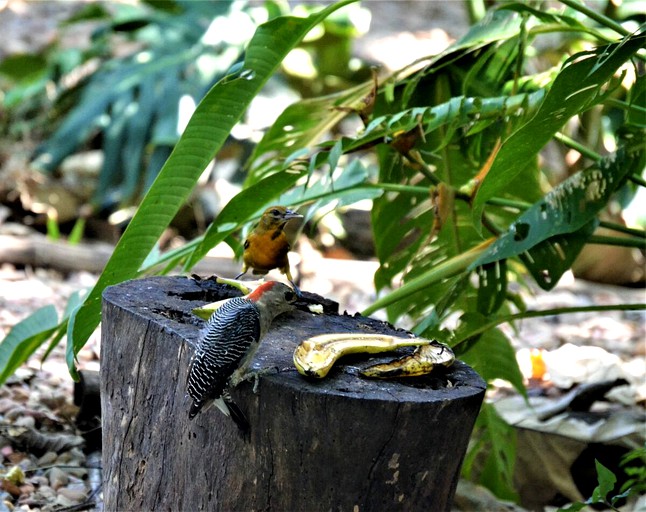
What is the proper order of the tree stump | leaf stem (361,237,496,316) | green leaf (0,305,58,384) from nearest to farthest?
the tree stump → leaf stem (361,237,496,316) → green leaf (0,305,58,384)

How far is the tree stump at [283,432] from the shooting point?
1678 millimetres

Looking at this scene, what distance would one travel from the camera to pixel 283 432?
1.71m

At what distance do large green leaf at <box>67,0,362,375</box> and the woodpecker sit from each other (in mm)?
572

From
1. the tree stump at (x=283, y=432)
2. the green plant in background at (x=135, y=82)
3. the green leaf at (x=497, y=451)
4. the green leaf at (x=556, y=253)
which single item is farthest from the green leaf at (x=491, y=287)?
the green plant in background at (x=135, y=82)

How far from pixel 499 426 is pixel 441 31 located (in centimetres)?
600

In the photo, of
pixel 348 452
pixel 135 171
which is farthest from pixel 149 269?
pixel 135 171

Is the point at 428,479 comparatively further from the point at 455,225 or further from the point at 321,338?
the point at 455,225

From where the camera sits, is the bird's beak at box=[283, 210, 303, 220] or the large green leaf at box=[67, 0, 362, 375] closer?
the large green leaf at box=[67, 0, 362, 375]

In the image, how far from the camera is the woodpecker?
172 centimetres

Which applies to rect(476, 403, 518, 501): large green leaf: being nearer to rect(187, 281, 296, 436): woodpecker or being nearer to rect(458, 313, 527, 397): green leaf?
rect(458, 313, 527, 397): green leaf

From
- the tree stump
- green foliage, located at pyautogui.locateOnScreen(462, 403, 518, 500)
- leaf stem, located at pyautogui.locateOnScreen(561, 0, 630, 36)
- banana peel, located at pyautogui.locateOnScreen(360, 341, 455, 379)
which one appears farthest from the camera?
green foliage, located at pyautogui.locateOnScreen(462, 403, 518, 500)

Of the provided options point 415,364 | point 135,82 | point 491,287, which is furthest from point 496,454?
point 135,82

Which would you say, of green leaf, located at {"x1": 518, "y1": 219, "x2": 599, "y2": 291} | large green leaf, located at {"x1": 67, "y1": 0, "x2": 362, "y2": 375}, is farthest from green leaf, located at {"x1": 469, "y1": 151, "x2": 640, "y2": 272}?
large green leaf, located at {"x1": 67, "y1": 0, "x2": 362, "y2": 375}

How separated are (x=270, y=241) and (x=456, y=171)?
90 cm
